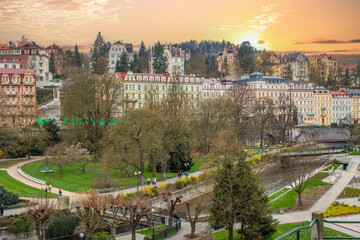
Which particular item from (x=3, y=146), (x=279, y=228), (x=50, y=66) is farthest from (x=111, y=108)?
(x=50, y=66)

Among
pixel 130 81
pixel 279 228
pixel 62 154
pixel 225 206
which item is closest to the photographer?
pixel 225 206

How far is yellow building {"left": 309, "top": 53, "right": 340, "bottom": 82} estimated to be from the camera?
12731 centimetres

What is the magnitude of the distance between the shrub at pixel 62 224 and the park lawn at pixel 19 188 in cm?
615

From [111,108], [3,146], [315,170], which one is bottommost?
[315,170]

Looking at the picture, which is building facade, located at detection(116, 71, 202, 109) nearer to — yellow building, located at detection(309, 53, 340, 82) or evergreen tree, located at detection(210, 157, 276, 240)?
evergreen tree, located at detection(210, 157, 276, 240)

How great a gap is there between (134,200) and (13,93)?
48.9 meters

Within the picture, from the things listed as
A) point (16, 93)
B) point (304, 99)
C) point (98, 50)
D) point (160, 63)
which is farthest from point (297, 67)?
point (16, 93)

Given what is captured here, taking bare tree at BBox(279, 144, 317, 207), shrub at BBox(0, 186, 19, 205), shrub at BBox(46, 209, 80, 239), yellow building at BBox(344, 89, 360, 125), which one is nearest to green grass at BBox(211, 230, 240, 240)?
bare tree at BBox(279, 144, 317, 207)

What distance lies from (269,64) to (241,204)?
4177 inches

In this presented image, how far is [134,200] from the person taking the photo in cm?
2427

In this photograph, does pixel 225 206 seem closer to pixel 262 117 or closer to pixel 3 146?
pixel 3 146

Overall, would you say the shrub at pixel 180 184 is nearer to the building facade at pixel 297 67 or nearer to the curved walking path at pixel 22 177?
the curved walking path at pixel 22 177

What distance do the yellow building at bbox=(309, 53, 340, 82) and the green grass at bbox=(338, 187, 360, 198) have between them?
3740 inches

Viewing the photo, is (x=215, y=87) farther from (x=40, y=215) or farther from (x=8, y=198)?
(x=40, y=215)
